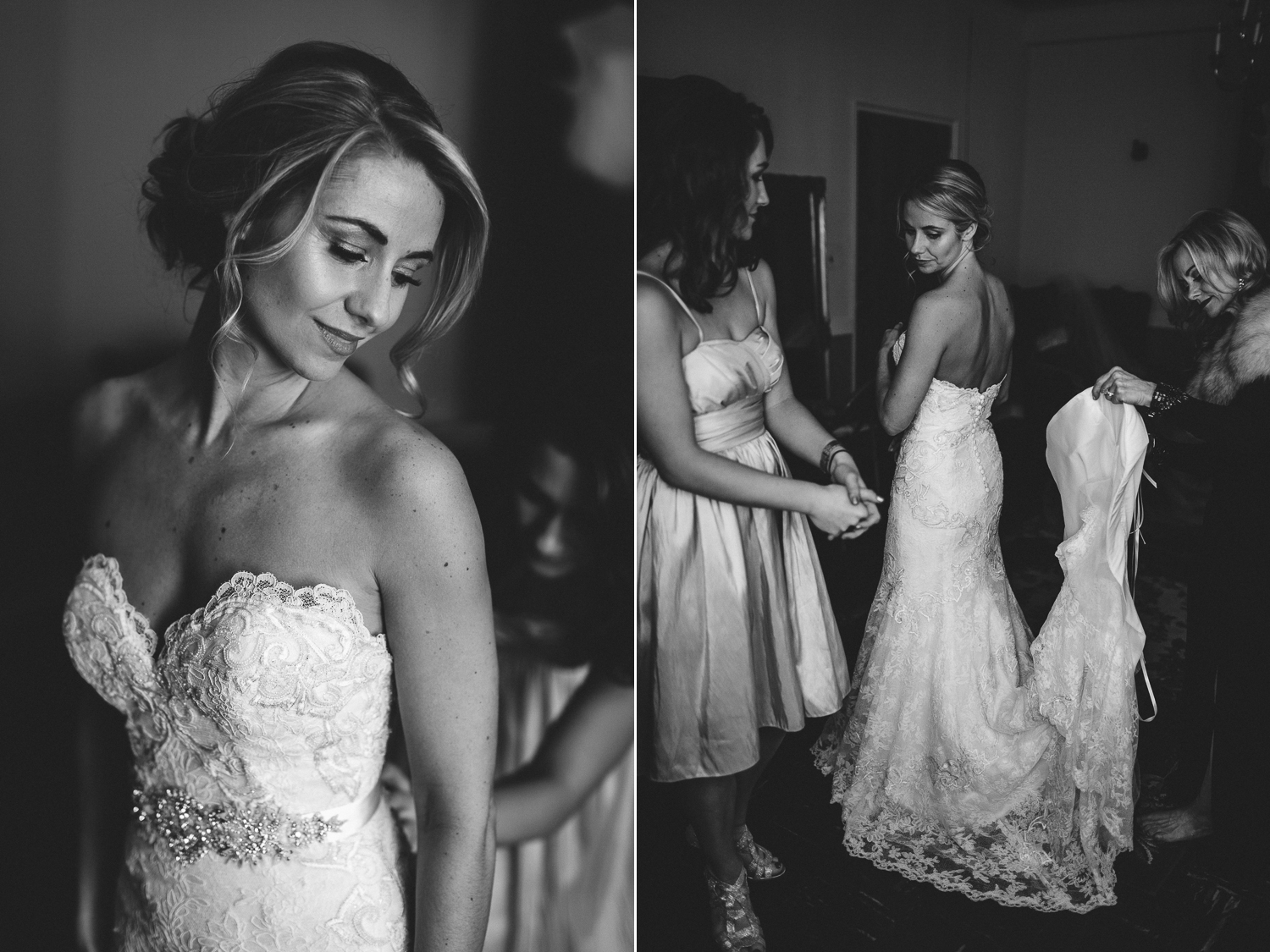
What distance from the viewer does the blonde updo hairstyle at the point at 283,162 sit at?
1.40m

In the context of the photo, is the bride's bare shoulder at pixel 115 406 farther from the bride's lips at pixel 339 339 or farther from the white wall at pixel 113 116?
the bride's lips at pixel 339 339

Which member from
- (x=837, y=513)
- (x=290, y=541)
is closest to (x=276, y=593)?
(x=290, y=541)

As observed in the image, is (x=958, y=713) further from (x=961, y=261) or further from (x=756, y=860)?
(x=961, y=261)

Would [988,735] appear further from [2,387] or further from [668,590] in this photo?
[2,387]

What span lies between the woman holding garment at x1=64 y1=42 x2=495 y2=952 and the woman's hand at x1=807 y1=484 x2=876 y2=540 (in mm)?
554

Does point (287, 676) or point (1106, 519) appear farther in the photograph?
point (1106, 519)

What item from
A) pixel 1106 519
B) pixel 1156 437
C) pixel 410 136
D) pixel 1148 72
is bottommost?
pixel 1106 519

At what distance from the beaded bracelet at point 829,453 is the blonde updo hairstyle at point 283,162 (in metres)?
0.64

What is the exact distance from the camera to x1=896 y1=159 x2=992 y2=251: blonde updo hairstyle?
4.97 feet

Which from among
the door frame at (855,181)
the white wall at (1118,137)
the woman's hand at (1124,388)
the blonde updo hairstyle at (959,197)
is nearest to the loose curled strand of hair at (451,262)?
the door frame at (855,181)

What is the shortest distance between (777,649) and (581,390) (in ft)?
1.83

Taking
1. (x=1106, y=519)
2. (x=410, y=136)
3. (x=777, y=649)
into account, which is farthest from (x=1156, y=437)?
(x=410, y=136)

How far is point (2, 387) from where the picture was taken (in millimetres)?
1575

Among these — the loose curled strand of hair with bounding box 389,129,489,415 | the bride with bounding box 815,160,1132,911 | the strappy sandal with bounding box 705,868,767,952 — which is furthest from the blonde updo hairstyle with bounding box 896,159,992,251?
the strappy sandal with bounding box 705,868,767,952
